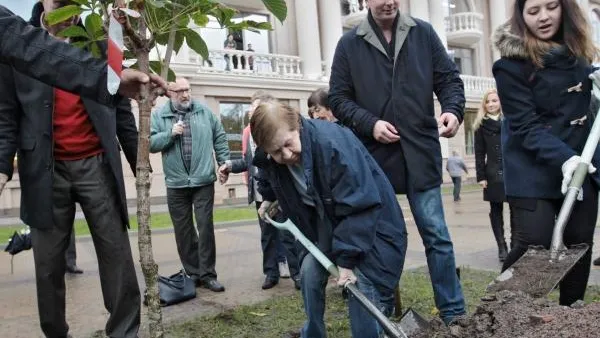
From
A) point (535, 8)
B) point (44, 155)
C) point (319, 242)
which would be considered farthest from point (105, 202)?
point (535, 8)

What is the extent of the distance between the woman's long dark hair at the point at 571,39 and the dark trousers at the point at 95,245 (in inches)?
88.6

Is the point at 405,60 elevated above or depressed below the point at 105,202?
above

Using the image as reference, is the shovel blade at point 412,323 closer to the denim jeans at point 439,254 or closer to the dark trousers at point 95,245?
the denim jeans at point 439,254

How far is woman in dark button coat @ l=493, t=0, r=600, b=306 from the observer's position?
282cm

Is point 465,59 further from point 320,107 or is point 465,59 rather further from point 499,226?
point 320,107

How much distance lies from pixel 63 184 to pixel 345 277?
155 cm

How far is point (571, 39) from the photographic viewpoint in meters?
2.86

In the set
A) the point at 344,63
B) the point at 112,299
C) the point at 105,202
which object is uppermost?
the point at 344,63

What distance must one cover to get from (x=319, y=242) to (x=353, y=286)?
1.37 feet

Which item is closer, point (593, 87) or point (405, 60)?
point (593, 87)

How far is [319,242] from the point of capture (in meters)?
2.80

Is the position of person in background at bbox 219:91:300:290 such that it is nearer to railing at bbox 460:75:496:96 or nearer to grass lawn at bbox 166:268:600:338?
grass lawn at bbox 166:268:600:338

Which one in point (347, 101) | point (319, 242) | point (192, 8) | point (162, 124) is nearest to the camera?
point (192, 8)

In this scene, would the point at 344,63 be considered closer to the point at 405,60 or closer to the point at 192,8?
the point at 405,60
